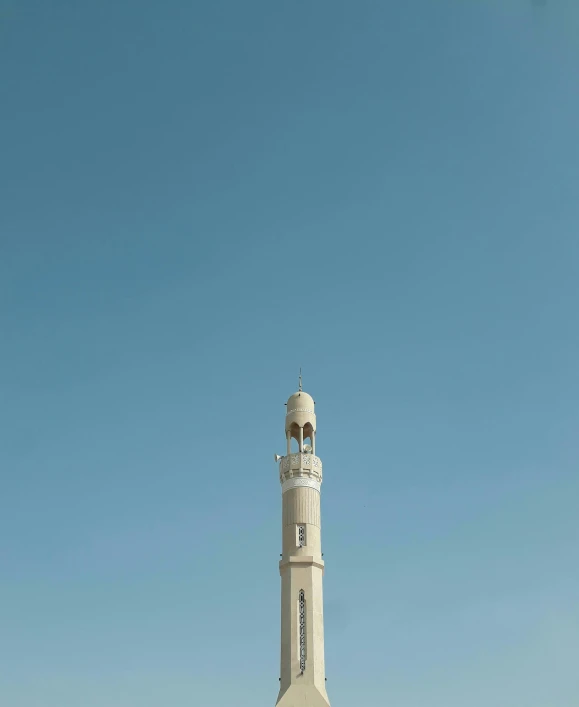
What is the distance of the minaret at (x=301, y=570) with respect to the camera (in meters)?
50.2

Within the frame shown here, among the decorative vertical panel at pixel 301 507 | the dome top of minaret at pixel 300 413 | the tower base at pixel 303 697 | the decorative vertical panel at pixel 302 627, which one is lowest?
the tower base at pixel 303 697

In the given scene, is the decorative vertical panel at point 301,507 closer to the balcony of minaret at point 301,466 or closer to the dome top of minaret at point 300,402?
the balcony of minaret at point 301,466

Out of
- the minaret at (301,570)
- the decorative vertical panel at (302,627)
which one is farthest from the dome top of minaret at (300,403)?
the decorative vertical panel at (302,627)

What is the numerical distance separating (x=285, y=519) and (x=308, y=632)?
743 centimetres

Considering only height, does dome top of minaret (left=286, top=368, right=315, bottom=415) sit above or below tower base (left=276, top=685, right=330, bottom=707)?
above

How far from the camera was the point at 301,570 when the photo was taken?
53250 mm

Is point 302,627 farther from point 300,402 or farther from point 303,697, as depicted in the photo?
point 300,402

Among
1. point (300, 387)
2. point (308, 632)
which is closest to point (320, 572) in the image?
point (308, 632)

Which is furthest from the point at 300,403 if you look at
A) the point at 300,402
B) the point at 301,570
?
the point at 301,570

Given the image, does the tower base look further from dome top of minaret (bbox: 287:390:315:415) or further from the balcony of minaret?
dome top of minaret (bbox: 287:390:315:415)

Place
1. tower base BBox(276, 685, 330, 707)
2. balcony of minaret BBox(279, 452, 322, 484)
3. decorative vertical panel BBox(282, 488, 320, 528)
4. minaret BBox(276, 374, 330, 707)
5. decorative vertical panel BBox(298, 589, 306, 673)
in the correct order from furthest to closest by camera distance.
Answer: balcony of minaret BBox(279, 452, 322, 484) < decorative vertical panel BBox(282, 488, 320, 528) < decorative vertical panel BBox(298, 589, 306, 673) < minaret BBox(276, 374, 330, 707) < tower base BBox(276, 685, 330, 707)

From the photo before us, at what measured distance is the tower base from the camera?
162 ft

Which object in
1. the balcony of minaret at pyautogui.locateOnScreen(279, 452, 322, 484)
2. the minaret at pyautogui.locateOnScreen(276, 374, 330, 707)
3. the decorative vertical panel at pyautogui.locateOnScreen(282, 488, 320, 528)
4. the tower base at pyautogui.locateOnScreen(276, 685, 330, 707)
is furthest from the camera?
the balcony of minaret at pyautogui.locateOnScreen(279, 452, 322, 484)

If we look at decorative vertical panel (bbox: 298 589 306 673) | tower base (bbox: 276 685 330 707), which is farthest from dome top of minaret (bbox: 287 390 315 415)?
tower base (bbox: 276 685 330 707)
